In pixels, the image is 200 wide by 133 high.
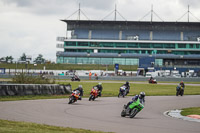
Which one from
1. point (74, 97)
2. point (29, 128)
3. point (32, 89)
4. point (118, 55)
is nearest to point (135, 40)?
point (118, 55)

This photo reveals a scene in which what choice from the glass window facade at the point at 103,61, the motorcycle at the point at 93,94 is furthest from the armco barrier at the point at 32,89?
the glass window facade at the point at 103,61

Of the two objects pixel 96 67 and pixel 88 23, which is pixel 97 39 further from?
pixel 96 67

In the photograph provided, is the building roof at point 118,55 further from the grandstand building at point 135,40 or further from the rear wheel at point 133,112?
the rear wheel at point 133,112

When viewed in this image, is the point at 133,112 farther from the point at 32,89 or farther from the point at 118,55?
the point at 118,55

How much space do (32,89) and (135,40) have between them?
8833 centimetres

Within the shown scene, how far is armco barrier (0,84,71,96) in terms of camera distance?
85.2 feet

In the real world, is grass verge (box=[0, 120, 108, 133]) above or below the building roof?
below

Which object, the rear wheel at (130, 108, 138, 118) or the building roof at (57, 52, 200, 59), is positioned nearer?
the rear wheel at (130, 108, 138, 118)

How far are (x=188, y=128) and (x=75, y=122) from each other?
3720 mm

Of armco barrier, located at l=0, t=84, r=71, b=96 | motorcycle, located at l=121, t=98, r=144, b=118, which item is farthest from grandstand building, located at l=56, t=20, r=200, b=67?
motorcycle, located at l=121, t=98, r=144, b=118

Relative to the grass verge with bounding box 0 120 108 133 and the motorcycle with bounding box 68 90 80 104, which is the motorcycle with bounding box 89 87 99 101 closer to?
the motorcycle with bounding box 68 90 80 104

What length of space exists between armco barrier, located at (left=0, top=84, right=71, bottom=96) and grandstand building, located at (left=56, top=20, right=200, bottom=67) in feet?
266

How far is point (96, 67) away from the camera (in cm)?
9488

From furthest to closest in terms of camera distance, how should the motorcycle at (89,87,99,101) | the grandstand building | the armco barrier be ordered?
the grandstand building, the motorcycle at (89,87,99,101), the armco barrier
